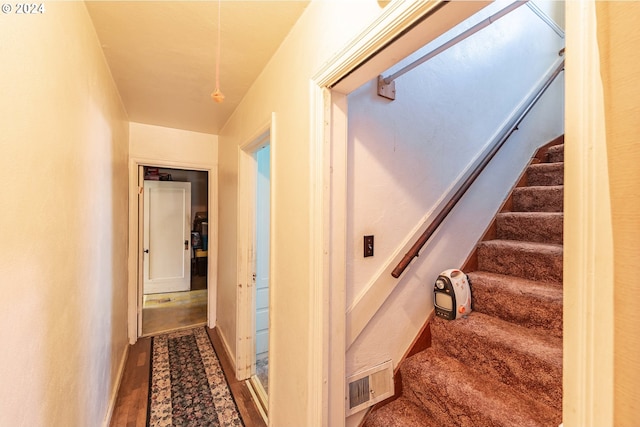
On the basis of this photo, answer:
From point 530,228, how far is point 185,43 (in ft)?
8.55

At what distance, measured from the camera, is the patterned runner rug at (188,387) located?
1.81 metres

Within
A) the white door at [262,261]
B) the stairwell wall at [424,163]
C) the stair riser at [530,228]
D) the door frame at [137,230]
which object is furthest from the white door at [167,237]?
the stair riser at [530,228]

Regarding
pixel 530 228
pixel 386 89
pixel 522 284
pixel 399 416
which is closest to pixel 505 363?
pixel 522 284

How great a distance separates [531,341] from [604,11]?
4.79 feet

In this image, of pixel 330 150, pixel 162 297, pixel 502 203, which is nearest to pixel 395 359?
pixel 330 150

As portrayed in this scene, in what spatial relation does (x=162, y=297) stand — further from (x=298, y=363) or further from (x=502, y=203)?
(x=502, y=203)

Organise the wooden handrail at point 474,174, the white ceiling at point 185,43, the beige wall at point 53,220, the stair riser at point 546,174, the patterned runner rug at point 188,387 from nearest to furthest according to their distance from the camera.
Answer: the beige wall at point 53,220, the white ceiling at point 185,43, the wooden handrail at point 474,174, the patterned runner rug at point 188,387, the stair riser at point 546,174

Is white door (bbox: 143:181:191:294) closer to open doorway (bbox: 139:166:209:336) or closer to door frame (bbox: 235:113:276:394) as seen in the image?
open doorway (bbox: 139:166:209:336)

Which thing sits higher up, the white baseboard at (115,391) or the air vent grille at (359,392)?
the air vent grille at (359,392)

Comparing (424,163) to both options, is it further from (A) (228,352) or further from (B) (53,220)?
(A) (228,352)

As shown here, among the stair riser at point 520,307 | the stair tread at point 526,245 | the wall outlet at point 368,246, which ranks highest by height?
the wall outlet at point 368,246

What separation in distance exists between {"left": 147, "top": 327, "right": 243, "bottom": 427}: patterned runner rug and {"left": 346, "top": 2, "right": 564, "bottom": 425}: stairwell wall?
112 centimetres

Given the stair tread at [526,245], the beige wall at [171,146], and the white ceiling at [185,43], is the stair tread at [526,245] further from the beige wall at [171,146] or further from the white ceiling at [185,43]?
the beige wall at [171,146]

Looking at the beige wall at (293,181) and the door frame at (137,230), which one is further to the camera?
the door frame at (137,230)
